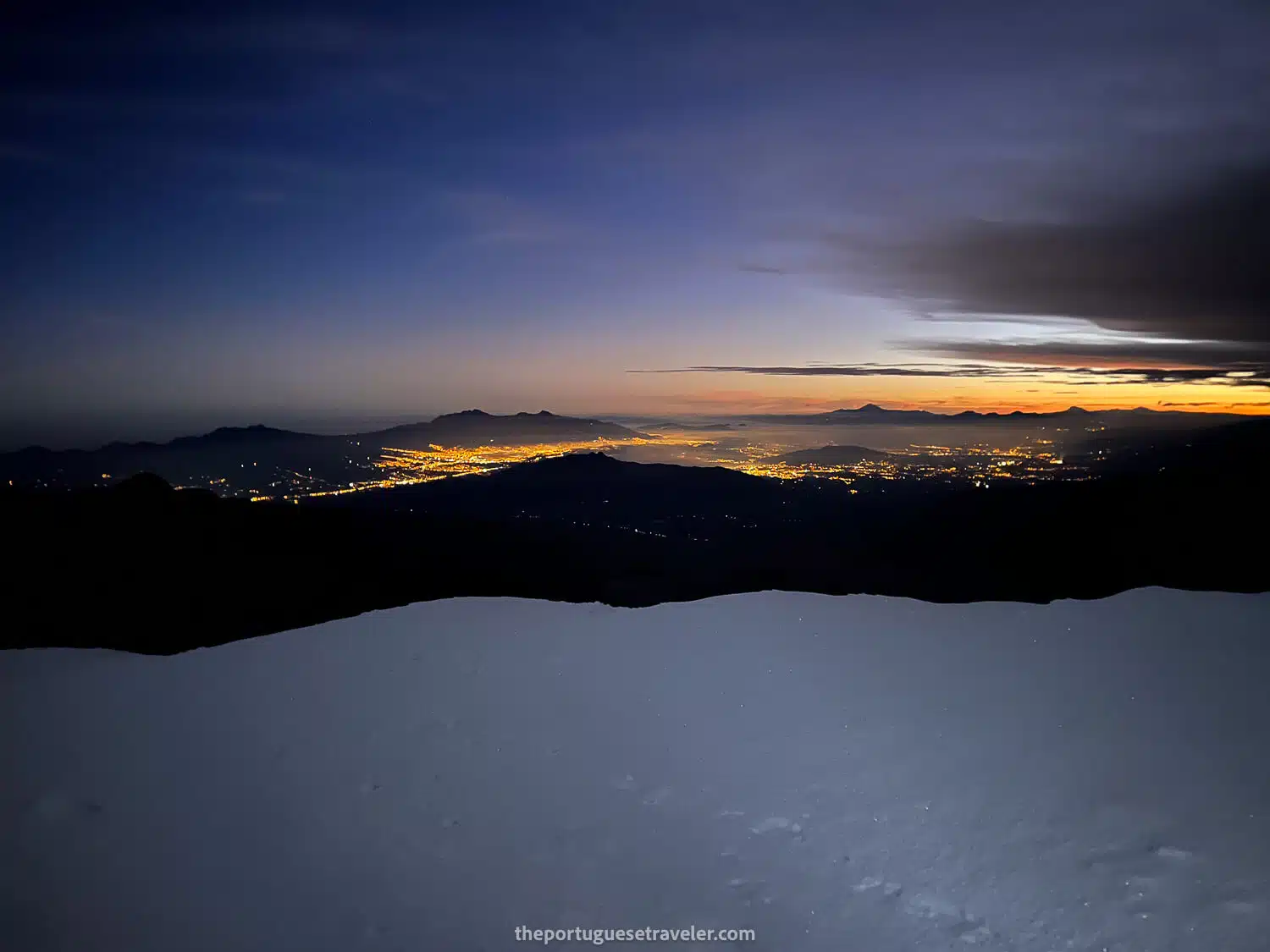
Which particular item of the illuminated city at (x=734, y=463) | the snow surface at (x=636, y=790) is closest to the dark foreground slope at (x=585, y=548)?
the illuminated city at (x=734, y=463)

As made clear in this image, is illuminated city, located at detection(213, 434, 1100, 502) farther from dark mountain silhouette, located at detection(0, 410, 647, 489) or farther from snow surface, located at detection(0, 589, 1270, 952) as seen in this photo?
snow surface, located at detection(0, 589, 1270, 952)

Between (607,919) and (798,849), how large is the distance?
1.36 metres

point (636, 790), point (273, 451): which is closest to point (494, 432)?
point (273, 451)

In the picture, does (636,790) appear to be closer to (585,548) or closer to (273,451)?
(585,548)

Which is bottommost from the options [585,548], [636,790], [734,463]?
[636,790]

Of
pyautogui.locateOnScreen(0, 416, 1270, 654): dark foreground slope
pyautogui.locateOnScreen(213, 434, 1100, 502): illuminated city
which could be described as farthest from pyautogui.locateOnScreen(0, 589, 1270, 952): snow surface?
pyautogui.locateOnScreen(213, 434, 1100, 502): illuminated city

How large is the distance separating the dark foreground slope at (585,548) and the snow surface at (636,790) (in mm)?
635

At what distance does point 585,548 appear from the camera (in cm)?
950

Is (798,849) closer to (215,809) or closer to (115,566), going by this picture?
(215,809)

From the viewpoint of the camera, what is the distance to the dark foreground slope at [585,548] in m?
7.54

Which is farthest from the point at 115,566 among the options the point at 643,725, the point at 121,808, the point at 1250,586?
the point at 1250,586

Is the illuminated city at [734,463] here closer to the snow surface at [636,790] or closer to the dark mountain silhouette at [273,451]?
the dark mountain silhouette at [273,451]

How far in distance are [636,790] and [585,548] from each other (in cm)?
466

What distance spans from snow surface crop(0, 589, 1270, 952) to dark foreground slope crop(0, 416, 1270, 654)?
0.64 meters
